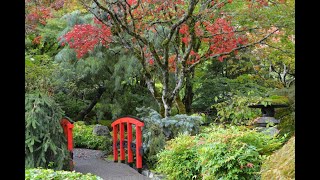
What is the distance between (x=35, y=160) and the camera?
6.86 meters

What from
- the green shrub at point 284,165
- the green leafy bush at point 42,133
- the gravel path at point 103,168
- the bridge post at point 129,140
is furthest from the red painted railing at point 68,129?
the green shrub at point 284,165

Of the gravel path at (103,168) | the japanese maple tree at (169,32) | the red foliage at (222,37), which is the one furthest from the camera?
the red foliage at (222,37)

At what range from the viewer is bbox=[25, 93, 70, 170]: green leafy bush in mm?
6697

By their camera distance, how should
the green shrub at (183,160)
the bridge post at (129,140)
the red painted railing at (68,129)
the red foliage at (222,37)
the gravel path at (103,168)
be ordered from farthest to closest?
the red foliage at (222,37)
the bridge post at (129,140)
the red painted railing at (68,129)
the gravel path at (103,168)
the green shrub at (183,160)

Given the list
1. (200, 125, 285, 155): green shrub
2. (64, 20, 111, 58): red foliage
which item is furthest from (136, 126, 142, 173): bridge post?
(200, 125, 285, 155): green shrub

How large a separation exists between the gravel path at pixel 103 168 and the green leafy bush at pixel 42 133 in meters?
1.00

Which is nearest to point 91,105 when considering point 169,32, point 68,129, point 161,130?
point 169,32

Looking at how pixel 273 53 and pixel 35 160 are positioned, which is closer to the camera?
pixel 35 160

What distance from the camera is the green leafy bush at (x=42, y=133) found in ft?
22.0

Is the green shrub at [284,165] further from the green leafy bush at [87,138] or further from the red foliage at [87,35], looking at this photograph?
the green leafy bush at [87,138]
